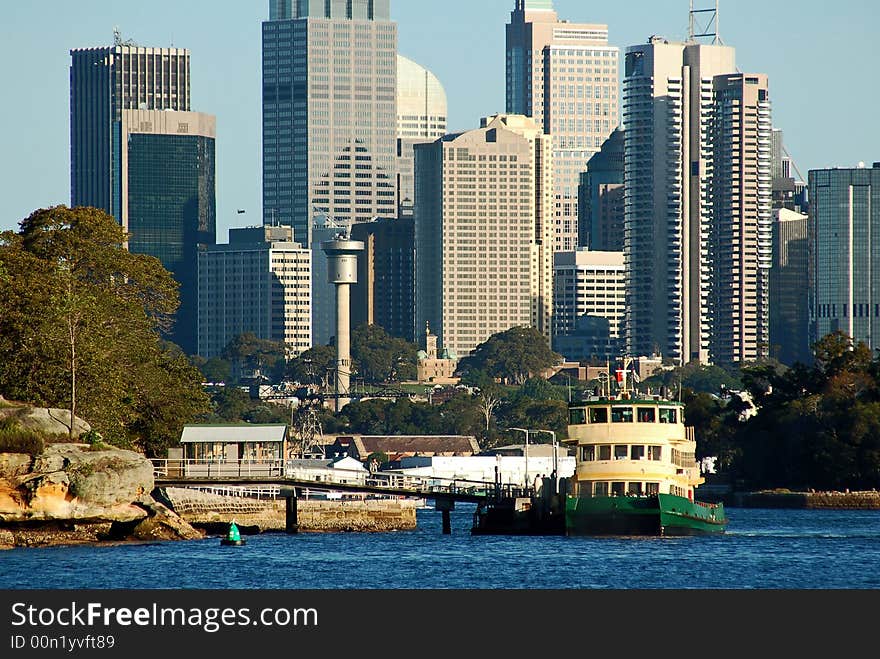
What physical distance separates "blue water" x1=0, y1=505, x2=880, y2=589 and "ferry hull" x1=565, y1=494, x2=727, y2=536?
0.96 metres

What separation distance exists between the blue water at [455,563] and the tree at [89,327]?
12917 millimetres

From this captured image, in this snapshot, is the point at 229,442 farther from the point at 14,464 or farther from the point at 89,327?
the point at 14,464

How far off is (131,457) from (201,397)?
29656mm

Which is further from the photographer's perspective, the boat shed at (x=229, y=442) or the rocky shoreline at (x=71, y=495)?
the boat shed at (x=229, y=442)

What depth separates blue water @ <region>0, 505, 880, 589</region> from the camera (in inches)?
3669

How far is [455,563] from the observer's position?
10631cm

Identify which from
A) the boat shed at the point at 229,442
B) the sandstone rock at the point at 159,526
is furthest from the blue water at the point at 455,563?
the boat shed at the point at 229,442

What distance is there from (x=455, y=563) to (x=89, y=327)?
32838 mm

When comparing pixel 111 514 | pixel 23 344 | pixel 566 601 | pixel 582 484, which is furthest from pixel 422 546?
pixel 566 601

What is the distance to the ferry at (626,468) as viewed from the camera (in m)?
120

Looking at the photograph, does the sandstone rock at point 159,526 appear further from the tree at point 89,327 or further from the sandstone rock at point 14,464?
the sandstone rock at point 14,464

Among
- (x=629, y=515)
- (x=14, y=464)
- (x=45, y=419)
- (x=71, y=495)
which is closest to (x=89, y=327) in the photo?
(x=45, y=419)

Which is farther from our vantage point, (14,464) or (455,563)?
(14,464)

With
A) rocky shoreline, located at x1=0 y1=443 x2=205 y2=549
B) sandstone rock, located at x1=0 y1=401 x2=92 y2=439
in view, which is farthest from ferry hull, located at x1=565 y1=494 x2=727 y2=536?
sandstone rock, located at x1=0 y1=401 x2=92 y2=439
